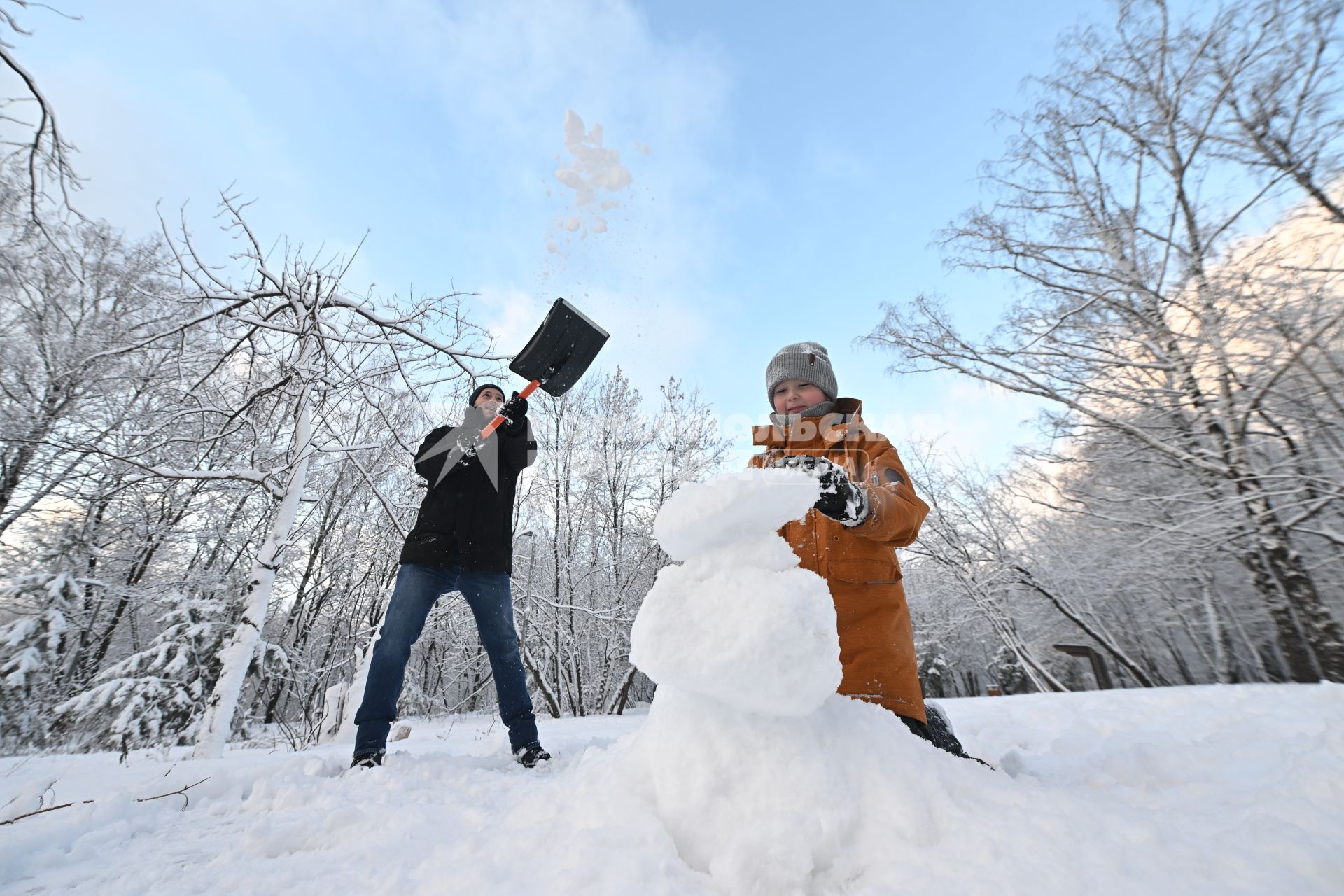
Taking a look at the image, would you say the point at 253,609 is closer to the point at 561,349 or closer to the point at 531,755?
the point at 531,755

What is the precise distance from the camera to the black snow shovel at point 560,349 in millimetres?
3549

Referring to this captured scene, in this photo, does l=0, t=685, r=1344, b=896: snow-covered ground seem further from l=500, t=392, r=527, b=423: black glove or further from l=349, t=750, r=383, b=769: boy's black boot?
l=500, t=392, r=527, b=423: black glove

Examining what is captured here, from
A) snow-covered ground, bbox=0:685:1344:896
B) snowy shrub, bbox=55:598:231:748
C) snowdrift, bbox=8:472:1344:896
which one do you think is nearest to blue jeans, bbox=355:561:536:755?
snow-covered ground, bbox=0:685:1344:896

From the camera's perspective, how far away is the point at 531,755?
7.96 ft

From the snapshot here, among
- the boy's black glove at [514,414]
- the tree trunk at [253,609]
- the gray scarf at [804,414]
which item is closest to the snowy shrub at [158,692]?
the tree trunk at [253,609]

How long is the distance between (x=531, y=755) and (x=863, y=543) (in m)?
1.83

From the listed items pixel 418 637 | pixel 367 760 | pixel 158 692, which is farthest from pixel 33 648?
pixel 367 760

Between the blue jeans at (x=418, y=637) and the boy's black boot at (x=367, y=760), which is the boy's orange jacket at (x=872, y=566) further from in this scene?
the boy's black boot at (x=367, y=760)

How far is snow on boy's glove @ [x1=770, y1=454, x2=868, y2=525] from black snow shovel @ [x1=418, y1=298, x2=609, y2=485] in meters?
2.30

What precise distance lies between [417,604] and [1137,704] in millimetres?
4614

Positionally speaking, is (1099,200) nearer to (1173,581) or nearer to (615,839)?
(1173,581)

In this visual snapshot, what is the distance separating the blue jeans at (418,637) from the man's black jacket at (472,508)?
2.8 inches

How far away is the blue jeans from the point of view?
2326 mm

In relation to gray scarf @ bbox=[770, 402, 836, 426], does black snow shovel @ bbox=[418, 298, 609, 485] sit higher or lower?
higher
